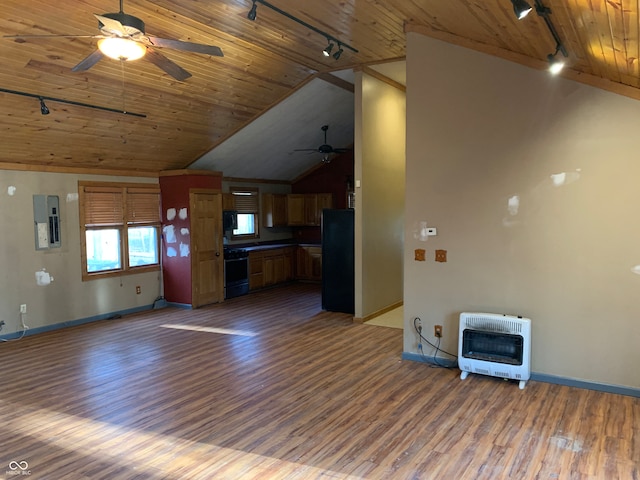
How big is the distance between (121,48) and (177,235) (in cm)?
491

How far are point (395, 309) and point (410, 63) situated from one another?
393 centimetres

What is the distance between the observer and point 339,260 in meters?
7.31

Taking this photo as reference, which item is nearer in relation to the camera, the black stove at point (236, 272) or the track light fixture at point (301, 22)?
the track light fixture at point (301, 22)

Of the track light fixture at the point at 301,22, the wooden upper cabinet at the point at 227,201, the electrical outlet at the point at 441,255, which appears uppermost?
the track light fixture at the point at 301,22

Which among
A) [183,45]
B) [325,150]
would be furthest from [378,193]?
[183,45]

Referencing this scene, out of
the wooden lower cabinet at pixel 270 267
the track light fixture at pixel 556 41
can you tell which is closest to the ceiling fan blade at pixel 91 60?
the track light fixture at pixel 556 41

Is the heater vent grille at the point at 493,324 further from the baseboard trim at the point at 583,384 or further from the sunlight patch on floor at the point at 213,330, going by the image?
the sunlight patch on floor at the point at 213,330

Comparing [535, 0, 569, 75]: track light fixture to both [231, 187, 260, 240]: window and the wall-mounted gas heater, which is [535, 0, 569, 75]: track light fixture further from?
[231, 187, 260, 240]: window

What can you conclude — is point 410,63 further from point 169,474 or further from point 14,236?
point 14,236

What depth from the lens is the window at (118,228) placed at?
6969 millimetres

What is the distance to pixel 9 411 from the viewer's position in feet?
12.8

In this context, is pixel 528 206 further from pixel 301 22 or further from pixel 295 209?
pixel 295 209

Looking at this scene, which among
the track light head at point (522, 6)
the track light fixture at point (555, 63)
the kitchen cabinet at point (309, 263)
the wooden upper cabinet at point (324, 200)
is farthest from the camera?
the wooden upper cabinet at point (324, 200)

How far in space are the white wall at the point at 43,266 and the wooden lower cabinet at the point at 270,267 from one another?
258cm
